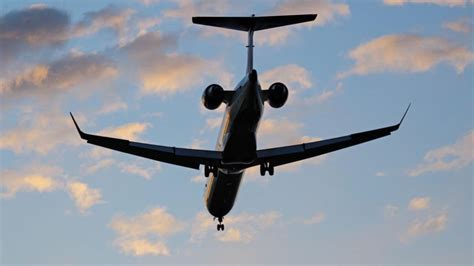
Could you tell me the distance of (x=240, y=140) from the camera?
125 ft

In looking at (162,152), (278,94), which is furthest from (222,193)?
(278,94)

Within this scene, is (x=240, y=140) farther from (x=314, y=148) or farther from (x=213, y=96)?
(x=314, y=148)

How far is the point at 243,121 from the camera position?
37.2 meters

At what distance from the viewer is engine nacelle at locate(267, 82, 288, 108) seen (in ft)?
125

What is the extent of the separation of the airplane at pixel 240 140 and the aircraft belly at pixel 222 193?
0.05 meters

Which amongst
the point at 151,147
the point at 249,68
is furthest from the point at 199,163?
the point at 249,68

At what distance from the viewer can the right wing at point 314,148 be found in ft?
137

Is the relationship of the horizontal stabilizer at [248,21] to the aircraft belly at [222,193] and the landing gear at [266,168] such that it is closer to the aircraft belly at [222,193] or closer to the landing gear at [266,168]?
the landing gear at [266,168]

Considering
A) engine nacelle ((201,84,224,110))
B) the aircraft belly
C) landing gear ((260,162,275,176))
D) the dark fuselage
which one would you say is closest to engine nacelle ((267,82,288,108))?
the dark fuselage

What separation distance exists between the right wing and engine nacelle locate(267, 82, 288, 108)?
153 inches

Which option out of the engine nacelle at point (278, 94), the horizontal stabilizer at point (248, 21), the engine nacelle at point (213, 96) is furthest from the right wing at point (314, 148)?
the horizontal stabilizer at point (248, 21)

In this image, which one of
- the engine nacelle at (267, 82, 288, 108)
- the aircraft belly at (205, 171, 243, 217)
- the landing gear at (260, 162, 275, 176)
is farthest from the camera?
the aircraft belly at (205, 171, 243, 217)

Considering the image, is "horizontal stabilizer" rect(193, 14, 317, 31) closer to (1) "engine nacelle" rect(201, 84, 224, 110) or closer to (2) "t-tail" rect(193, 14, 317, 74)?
(2) "t-tail" rect(193, 14, 317, 74)

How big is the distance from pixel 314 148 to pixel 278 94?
5.29 meters
